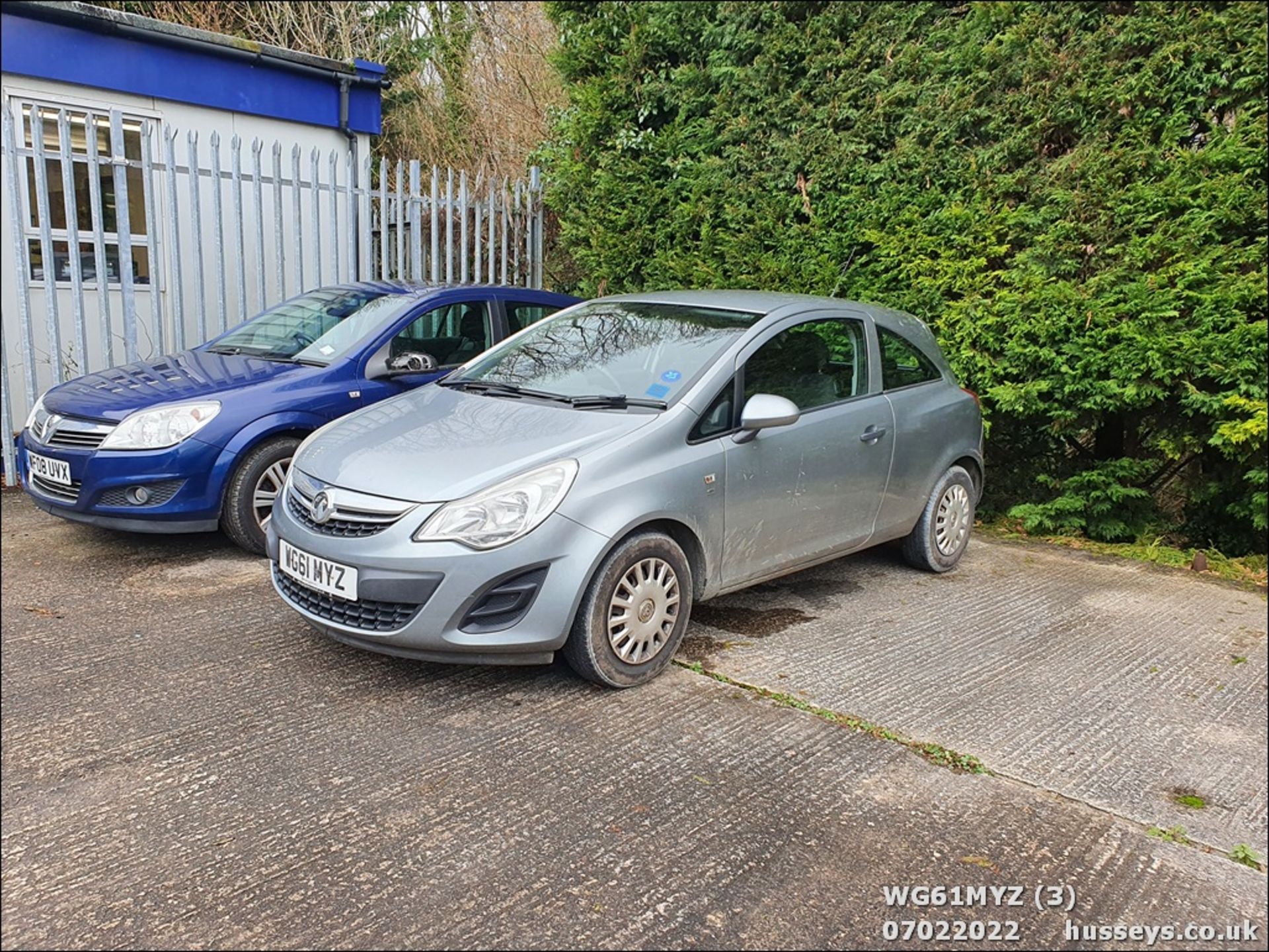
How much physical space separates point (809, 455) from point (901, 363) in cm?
115

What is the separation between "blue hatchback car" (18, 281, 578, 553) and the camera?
16.2 ft

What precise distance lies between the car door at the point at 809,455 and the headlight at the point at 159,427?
112 inches

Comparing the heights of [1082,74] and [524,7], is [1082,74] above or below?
below

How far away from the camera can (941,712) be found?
372cm

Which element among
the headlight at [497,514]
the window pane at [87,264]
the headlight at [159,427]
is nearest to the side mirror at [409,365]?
the headlight at [159,427]

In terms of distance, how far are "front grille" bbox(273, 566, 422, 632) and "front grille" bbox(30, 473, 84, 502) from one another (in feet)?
5.98

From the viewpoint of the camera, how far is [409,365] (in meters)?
5.82

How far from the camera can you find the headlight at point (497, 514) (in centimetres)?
347

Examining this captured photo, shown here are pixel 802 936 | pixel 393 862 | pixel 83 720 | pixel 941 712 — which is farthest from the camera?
pixel 941 712

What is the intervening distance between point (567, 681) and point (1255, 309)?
4335 mm

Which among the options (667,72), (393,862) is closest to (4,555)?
(393,862)

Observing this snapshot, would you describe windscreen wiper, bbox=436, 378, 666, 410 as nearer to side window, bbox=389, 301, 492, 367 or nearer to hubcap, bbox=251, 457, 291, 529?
hubcap, bbox=251, 457, 291, 529

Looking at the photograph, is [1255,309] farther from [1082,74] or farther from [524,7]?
[524,7]

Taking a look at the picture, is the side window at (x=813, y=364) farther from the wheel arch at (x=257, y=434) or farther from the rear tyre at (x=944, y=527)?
the wheel arch at (x=257, y=434)
